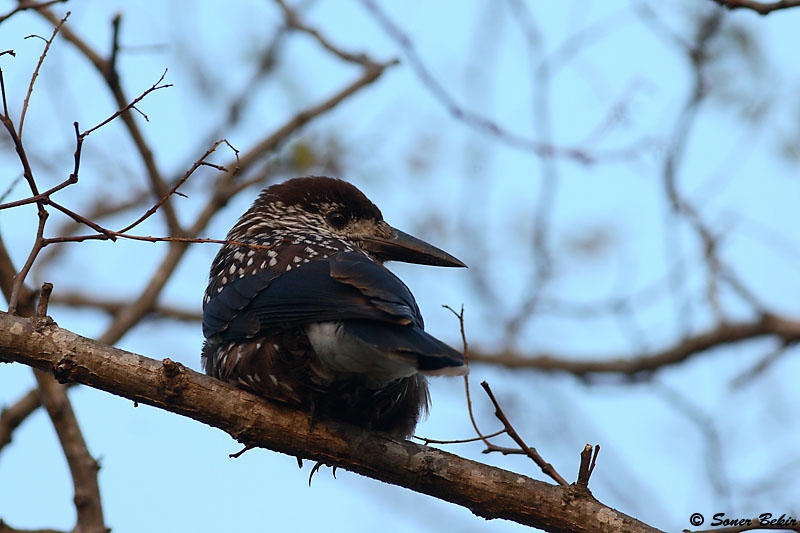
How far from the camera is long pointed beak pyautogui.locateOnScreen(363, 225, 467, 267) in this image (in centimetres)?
424

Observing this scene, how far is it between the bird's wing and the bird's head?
76 cm

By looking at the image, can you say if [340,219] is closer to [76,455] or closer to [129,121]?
[129,121]

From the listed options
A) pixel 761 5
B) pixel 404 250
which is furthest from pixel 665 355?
pixel 761 5

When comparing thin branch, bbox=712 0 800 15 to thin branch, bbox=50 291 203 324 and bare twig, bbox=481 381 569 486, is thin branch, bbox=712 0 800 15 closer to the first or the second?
bare twig, bbox=481 381 569 486

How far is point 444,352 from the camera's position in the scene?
2.69m

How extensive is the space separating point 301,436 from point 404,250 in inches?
54.1

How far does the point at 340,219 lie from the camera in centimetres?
442

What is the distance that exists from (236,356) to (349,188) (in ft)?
4.47

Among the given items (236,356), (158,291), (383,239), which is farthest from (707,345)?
(236,356)

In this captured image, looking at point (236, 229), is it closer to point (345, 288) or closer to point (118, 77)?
point (118, 77)

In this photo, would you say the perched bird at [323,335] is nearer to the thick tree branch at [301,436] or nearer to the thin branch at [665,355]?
the thick tree branch at [301,436]

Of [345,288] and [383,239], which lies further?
[383,239]
